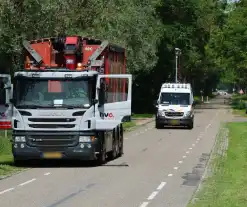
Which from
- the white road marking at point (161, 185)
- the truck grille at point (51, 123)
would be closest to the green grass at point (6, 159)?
the truck grille at point (51, 123)

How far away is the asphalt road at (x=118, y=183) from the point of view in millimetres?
14680

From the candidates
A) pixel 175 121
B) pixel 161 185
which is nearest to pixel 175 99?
pixel 175 121

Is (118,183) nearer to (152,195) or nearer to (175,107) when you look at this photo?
(152,195)

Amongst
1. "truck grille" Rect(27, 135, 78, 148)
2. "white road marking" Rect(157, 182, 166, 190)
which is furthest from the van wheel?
"white road marking" Rect(157, 182, 166, 190)

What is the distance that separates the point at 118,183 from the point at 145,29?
37104 mm

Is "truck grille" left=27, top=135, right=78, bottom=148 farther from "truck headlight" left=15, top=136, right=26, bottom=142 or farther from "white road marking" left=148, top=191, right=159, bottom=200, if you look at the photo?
"white road marking" left=148, top=191, right=159, bottom=200

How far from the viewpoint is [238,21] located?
80.1 m

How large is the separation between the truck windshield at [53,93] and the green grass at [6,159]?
182cm

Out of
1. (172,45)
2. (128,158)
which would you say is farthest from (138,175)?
(172,45)

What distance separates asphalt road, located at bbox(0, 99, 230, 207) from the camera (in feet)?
48.2

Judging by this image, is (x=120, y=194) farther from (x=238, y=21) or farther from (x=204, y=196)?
(x=238, y=21)

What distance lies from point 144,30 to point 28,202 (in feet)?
133

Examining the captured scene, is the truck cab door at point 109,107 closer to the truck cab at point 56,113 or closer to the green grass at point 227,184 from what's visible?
the truck cab at point 56,113

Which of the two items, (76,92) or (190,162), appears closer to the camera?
(76,92)
